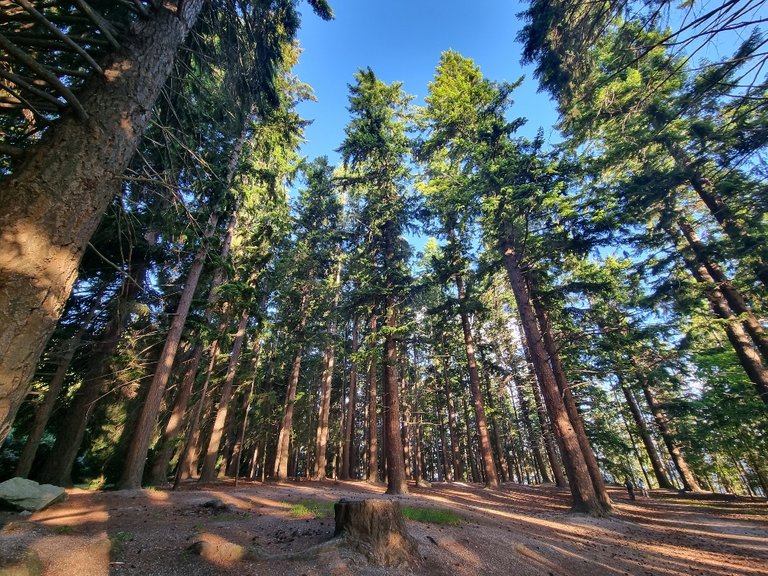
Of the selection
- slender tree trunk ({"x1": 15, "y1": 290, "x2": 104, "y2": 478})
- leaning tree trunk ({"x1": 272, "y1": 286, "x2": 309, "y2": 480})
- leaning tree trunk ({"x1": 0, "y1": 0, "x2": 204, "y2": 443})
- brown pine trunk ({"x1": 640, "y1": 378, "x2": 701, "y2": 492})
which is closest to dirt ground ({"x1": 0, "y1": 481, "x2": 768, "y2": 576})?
slender tree trunk ({"x1": 15, "y1": 290, "x2": 104, "y2": 478})

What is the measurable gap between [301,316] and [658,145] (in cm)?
2058

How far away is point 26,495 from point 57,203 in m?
7.52

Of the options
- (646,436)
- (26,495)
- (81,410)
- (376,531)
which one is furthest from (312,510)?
(646,436)

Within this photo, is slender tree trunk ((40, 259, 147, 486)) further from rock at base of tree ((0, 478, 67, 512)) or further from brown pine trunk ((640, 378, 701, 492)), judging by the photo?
brown pine trunk ((640, 378, 701, 492))

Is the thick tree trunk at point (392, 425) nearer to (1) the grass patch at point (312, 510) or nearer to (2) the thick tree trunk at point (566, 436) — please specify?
(1) the grass patch at point (312, 510)

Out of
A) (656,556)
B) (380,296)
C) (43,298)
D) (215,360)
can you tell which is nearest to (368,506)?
(43,298)

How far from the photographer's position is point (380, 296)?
1546 centimetres

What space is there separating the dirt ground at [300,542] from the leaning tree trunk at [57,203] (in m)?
3.12

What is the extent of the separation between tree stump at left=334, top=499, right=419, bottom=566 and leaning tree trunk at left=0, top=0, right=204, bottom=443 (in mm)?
4765

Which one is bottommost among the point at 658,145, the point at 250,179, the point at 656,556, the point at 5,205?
the point at 656,556

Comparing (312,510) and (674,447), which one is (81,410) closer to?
(312,510)

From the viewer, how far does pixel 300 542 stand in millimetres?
5645

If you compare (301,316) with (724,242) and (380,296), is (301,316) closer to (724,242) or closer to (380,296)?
(380,296)

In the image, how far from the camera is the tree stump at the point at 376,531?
5125 mm
